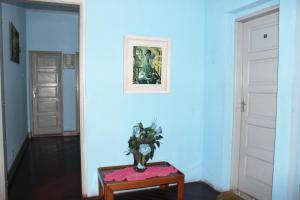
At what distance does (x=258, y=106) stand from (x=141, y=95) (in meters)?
1.34

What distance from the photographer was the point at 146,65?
2957 millimetres

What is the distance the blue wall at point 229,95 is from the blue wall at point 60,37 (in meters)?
4.02

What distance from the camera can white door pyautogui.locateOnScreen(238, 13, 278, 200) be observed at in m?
2.49

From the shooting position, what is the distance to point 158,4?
2945 mm

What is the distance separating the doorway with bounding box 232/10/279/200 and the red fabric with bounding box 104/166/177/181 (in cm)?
92

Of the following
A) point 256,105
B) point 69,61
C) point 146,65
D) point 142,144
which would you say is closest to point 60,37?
point 69,61

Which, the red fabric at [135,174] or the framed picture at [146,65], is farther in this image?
the framed picture at [146,65]

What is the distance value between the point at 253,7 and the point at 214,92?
104 cm

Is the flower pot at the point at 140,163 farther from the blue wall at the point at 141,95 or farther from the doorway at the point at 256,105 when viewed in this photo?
the doorway at the point at 256,105

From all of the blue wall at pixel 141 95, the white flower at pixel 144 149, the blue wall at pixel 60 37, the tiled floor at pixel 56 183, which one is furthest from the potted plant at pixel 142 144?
the blue wall at pixel 60 37

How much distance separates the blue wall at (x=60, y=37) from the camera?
574 cm

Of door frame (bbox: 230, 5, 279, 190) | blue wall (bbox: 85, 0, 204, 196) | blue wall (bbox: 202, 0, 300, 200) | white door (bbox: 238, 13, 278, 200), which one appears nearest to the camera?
blue wall (bbox: 202, 0, 300, 200)

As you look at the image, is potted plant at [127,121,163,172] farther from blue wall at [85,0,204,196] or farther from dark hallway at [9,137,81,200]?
dark hallway at [9,137,81,200]

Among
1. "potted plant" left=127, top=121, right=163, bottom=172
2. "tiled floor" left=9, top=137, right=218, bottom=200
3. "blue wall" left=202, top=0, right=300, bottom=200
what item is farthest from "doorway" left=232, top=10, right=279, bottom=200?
"potted plant" left=127, top=121, right=163, bottom=172
